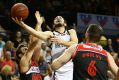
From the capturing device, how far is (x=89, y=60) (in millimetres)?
5727

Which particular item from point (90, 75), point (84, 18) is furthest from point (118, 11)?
point (90, 75)

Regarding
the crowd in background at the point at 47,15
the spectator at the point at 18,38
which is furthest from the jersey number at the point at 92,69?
the spectator at the point at 18,38

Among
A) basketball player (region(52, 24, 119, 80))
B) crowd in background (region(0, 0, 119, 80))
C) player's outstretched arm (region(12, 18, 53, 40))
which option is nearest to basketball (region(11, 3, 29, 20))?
player's outstretched arm (region(12, 18, 53, 40))

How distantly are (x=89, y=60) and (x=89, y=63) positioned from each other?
0.04 metres

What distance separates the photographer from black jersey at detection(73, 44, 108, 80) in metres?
5.71

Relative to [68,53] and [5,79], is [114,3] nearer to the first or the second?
[5,79]

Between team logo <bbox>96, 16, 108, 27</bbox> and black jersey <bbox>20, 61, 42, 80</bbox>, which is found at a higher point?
team logo <bbox>96, 16, 108, 27</bbox>

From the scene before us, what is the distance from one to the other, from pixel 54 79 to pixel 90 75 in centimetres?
195

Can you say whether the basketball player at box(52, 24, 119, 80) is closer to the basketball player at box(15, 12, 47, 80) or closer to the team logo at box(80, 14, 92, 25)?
the basketball player at box(15, 12, 47, 80)

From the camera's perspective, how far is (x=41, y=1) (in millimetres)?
18000

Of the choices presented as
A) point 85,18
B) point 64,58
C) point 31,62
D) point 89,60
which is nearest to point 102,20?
point 85,18

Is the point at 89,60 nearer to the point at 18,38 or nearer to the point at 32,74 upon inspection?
the point at 32,74

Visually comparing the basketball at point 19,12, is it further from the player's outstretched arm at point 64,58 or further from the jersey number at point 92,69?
the jersey number at point 92,69

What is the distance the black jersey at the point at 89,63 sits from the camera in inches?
225
